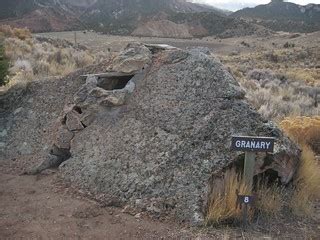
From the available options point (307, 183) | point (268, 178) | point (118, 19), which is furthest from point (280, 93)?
point (118, 19)

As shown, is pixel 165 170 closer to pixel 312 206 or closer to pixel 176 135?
pixel 176 135

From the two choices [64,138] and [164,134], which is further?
[64,138]

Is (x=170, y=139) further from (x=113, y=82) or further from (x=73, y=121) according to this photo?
(x=113, y=82)

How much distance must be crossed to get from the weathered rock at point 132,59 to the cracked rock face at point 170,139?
0.26 m

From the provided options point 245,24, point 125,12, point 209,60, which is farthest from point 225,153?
point 125,12

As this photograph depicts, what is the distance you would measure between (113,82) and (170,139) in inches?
→ 90.9

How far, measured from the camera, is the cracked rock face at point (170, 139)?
6.57 m

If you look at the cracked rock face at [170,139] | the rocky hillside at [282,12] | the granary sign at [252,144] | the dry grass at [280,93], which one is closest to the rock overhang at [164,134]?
the cracked rock face at [170,139]

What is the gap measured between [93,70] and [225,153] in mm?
3756

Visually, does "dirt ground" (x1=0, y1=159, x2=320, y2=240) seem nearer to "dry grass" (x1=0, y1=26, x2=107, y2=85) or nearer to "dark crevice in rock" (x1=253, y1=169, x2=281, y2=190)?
"dark crevice in rock" (x1=253, y1=169, x2=281, y2=190)

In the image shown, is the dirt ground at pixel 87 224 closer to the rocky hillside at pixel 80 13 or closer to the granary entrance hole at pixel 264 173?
the granary entrance hole at pixel 264 173

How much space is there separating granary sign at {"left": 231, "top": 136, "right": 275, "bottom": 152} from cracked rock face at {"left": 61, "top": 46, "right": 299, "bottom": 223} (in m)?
0.52

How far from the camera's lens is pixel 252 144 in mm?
6133

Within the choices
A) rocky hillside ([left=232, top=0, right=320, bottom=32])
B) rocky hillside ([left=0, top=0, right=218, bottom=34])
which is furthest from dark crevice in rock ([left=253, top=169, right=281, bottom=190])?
rocky hillside ([left=232, top=0, right=320, bottom=32])
